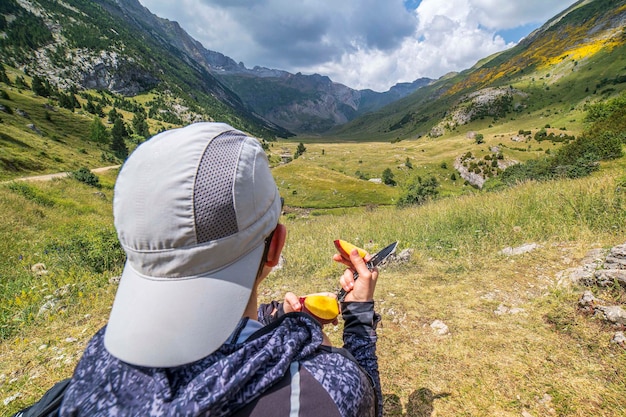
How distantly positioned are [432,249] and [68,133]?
57.9 meters

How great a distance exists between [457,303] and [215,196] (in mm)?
4000

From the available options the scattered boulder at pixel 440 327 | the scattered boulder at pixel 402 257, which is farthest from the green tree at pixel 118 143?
the scattered boulder at pixel 440 327

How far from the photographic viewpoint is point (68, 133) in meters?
44.2

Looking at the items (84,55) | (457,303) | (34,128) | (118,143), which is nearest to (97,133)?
(118,143)

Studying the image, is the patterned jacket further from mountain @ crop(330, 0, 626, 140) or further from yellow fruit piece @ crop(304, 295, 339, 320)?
mountain @ crop(330, 0, 626, 140)

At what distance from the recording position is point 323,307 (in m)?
1.59

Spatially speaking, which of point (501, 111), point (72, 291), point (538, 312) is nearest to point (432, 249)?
point (538, 312)

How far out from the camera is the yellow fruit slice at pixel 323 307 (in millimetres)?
1577

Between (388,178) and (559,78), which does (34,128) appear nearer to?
(388,178)

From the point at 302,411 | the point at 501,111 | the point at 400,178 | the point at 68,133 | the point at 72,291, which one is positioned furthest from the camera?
the point at 501,111

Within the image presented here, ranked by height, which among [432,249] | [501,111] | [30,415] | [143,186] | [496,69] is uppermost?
[496,69]

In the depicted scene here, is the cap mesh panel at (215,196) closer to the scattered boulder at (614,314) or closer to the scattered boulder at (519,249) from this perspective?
the scattered boulder at (614,314)

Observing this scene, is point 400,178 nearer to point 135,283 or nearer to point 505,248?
point 505,248

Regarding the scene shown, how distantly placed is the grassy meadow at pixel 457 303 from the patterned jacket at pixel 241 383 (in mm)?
2048
